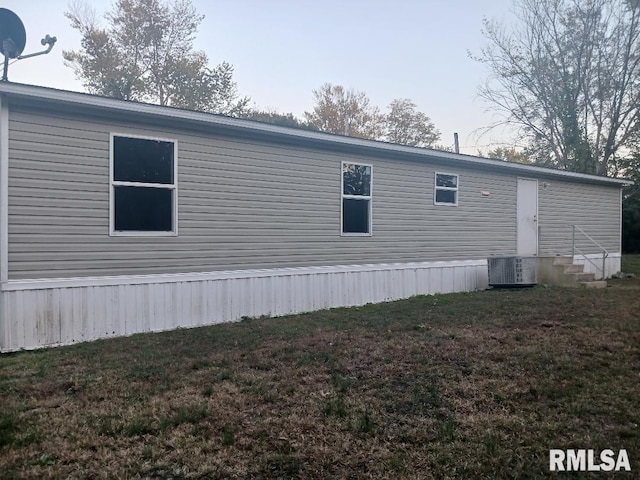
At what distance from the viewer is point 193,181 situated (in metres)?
6.64

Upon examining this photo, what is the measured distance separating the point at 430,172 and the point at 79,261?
21.5ft

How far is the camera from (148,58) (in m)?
21.6

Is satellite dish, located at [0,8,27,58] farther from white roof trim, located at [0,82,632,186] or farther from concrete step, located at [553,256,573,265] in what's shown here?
concrete step, located at [553,256,573,265]

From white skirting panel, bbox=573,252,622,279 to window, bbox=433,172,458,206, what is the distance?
14.4 ft

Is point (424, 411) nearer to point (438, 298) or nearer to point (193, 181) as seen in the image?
point (193, 181)

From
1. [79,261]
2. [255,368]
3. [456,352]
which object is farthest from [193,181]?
[456,352]

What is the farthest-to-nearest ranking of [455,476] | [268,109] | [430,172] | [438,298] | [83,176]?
1. [268,109]
2. [430,172]
3. [438,298]
4. [83,176]
5. [455,476]

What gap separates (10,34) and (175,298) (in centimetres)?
414

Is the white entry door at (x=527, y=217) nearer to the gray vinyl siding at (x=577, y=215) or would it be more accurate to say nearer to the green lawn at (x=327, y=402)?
the gray vinyl siding at (x=577, y=215)

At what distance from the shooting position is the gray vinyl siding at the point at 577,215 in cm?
1171

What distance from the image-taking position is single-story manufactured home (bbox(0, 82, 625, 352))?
17.9 ft

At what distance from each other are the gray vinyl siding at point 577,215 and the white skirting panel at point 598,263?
171 mm

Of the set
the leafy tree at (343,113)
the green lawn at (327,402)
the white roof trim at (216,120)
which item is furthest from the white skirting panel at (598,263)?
the leafy tree at (343,113)

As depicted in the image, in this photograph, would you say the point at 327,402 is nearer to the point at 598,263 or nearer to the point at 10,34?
the point at 10,34
